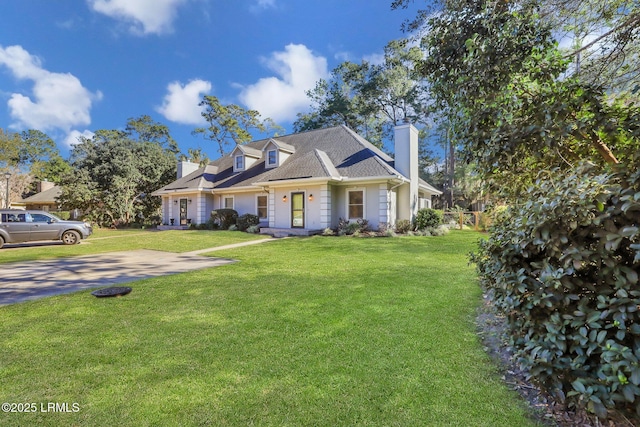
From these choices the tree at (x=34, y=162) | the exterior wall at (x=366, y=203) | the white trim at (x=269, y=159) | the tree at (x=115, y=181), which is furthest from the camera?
the tree at (x=34, y=162)

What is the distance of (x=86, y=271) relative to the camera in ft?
23.3

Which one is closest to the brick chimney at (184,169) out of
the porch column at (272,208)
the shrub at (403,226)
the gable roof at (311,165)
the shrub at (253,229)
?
the gable roof at (311,165)

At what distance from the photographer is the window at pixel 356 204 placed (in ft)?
49.0

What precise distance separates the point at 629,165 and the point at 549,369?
1.54 metres

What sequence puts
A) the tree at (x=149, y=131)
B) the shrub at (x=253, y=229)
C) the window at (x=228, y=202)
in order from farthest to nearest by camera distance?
1. the tree at (x=149, y=131)
2. the window at (x=228, y=202)
3. the shrub at (x=253, y=229)

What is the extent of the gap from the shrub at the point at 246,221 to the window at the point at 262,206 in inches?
21.0

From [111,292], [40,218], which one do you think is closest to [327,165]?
[111,292]

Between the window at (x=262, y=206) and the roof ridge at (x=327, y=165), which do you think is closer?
the roof ridge at (x=327, y=165)

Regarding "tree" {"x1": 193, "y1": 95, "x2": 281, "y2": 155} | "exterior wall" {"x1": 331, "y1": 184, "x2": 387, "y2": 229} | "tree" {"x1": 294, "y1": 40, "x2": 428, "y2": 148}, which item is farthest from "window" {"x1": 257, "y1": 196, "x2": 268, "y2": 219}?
"tree" {"x1": 193, "y1": 95, "x2": 281, "y2": 155}

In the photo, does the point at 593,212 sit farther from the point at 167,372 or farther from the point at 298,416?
the point at 167,372

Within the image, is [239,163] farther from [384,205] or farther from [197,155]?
[197,155]

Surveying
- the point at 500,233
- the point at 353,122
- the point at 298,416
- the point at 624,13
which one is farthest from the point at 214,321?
the point at 353,122

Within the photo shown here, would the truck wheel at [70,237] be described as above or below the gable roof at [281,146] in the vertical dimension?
below

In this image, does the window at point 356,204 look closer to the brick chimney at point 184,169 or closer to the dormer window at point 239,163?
the dormer window at point 239,163
